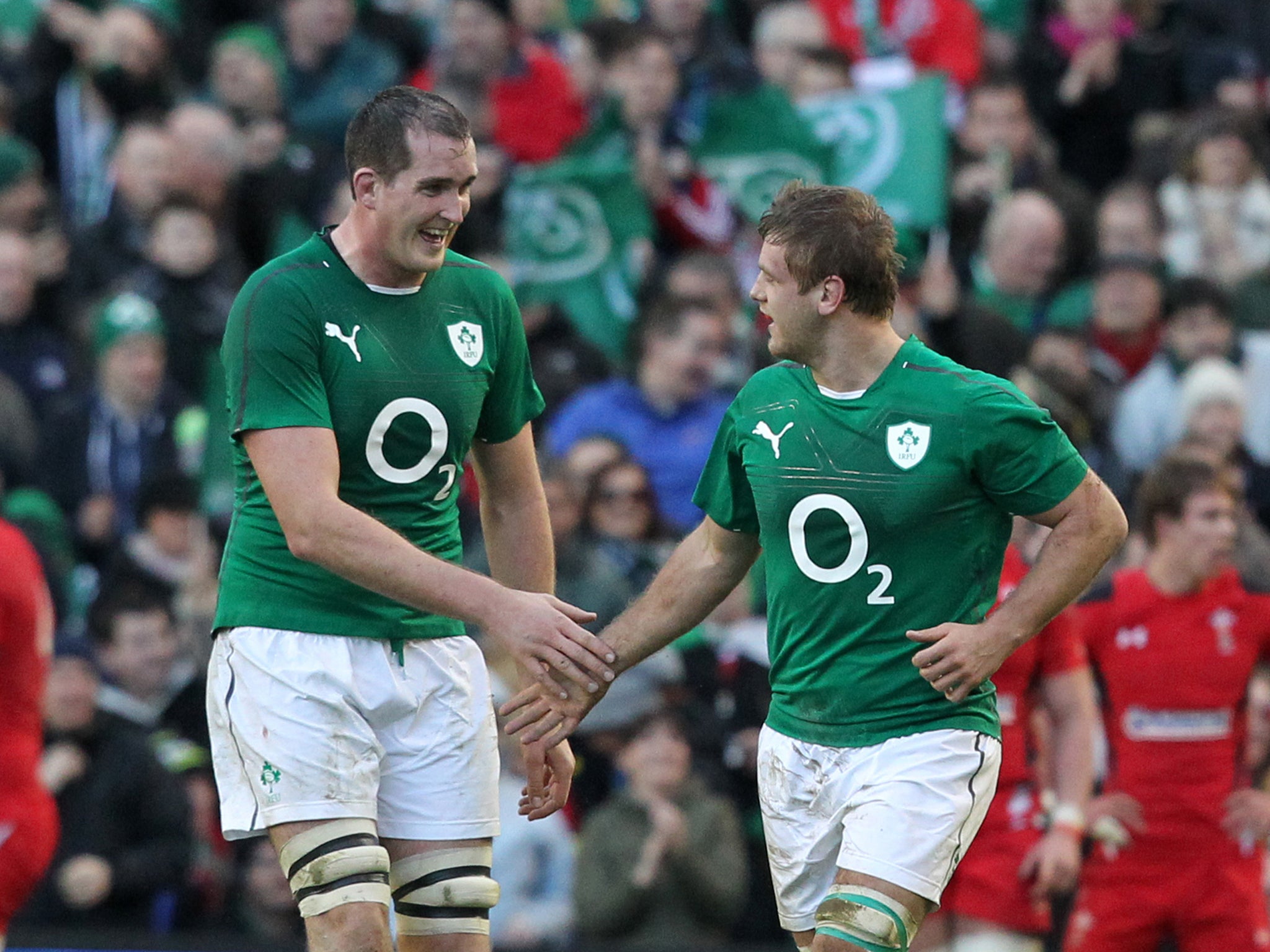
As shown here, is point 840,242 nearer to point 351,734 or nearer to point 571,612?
point 571,612

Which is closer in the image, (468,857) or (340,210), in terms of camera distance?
(468,857)

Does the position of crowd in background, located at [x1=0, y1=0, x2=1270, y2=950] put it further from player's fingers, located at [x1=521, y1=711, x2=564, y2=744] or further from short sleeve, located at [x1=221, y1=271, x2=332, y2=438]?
short sleeve, located at [x1=221, y1=271, x2=332, y2=438]

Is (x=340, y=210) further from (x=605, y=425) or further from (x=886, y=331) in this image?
(x=886, y=331)

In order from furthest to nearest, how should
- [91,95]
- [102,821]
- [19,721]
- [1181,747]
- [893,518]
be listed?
[91,95], [102,821], [1181,747], [19,721], [893,518]

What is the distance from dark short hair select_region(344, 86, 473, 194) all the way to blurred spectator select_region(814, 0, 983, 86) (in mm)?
7319

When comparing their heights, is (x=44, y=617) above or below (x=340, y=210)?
below

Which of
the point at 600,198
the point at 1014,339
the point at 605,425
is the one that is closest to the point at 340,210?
the point at 600,198

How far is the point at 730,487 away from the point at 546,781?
3.26 feet

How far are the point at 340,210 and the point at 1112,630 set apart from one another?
5136 mm

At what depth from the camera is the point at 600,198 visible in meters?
11.2

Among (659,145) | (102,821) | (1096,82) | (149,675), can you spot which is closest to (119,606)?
(149,675)

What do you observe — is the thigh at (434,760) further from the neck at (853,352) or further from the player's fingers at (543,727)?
the neck at (853,352)

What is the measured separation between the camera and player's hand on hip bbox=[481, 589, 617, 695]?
5.43 meters

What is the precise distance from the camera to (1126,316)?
34.3 ft
